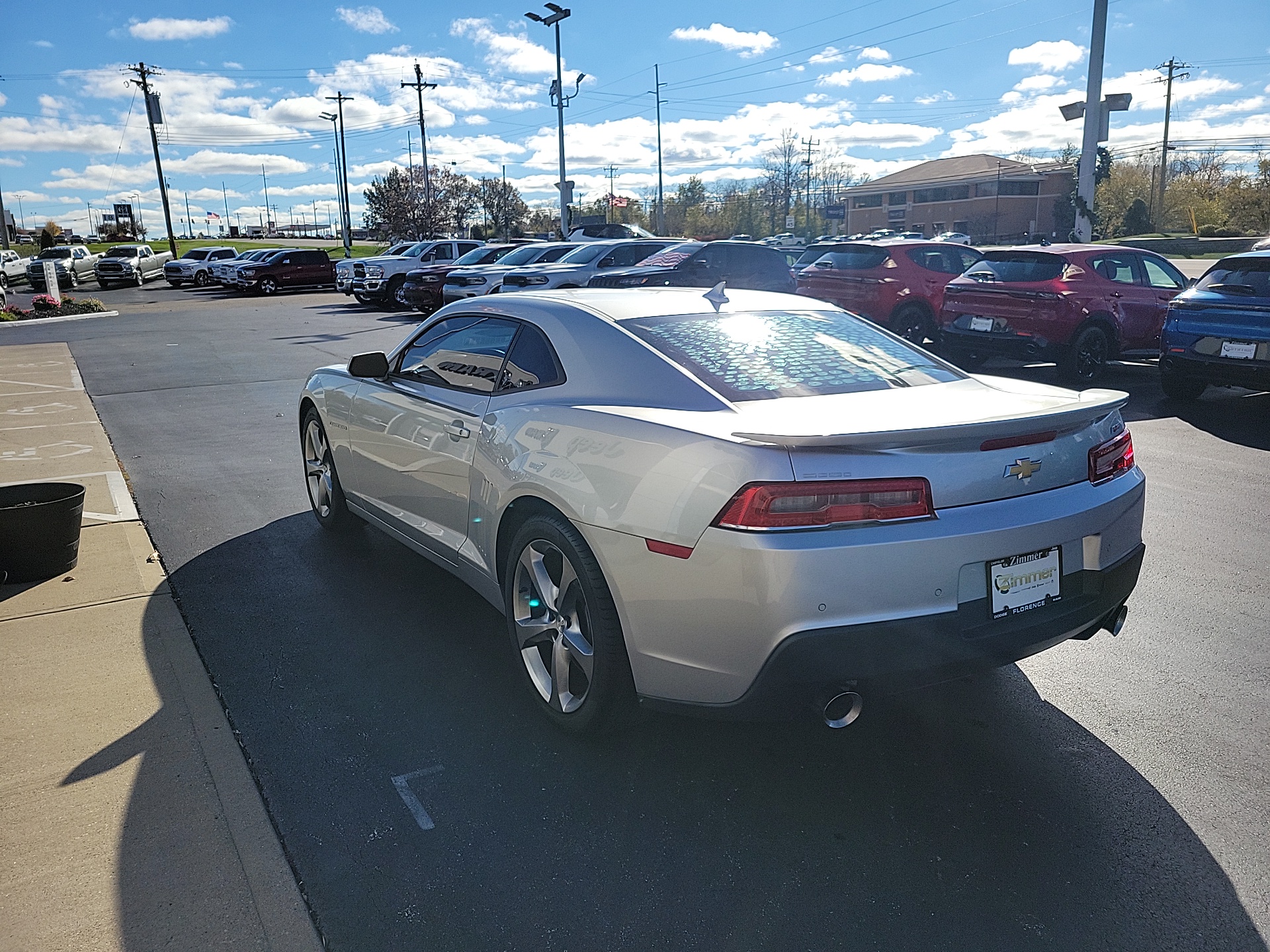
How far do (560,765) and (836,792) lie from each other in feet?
3.02

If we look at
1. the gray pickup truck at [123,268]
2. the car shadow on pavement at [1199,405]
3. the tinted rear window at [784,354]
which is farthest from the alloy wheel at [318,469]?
the gray pickup truck at [123,268]

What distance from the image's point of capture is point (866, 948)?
2.44m

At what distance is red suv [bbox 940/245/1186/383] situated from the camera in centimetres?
1149

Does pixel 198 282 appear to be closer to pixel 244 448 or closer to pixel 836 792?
pixel 244 448

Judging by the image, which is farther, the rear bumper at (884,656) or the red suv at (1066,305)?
the red suv at (1066,305)

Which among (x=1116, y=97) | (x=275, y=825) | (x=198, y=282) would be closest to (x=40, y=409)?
(x=275, y=825)

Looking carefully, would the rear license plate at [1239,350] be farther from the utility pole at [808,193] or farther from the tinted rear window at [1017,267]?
the utility pole at [808,193]

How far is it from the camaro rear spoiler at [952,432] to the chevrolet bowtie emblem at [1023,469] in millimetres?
90

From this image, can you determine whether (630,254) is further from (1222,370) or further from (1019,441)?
(1019,441)

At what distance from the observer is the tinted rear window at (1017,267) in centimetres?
1171

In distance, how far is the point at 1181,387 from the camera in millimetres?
10188

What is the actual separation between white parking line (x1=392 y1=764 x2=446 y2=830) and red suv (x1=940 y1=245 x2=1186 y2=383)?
33.7 feet

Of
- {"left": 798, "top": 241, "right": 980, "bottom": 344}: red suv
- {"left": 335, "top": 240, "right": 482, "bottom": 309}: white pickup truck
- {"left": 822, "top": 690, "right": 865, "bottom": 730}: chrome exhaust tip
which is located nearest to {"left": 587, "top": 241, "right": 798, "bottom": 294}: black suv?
{"left": 798, "top": 241, "right": 980, "bottom": 344}: red suv

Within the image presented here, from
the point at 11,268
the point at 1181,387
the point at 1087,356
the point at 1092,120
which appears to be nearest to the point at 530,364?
the point at 1181,387
